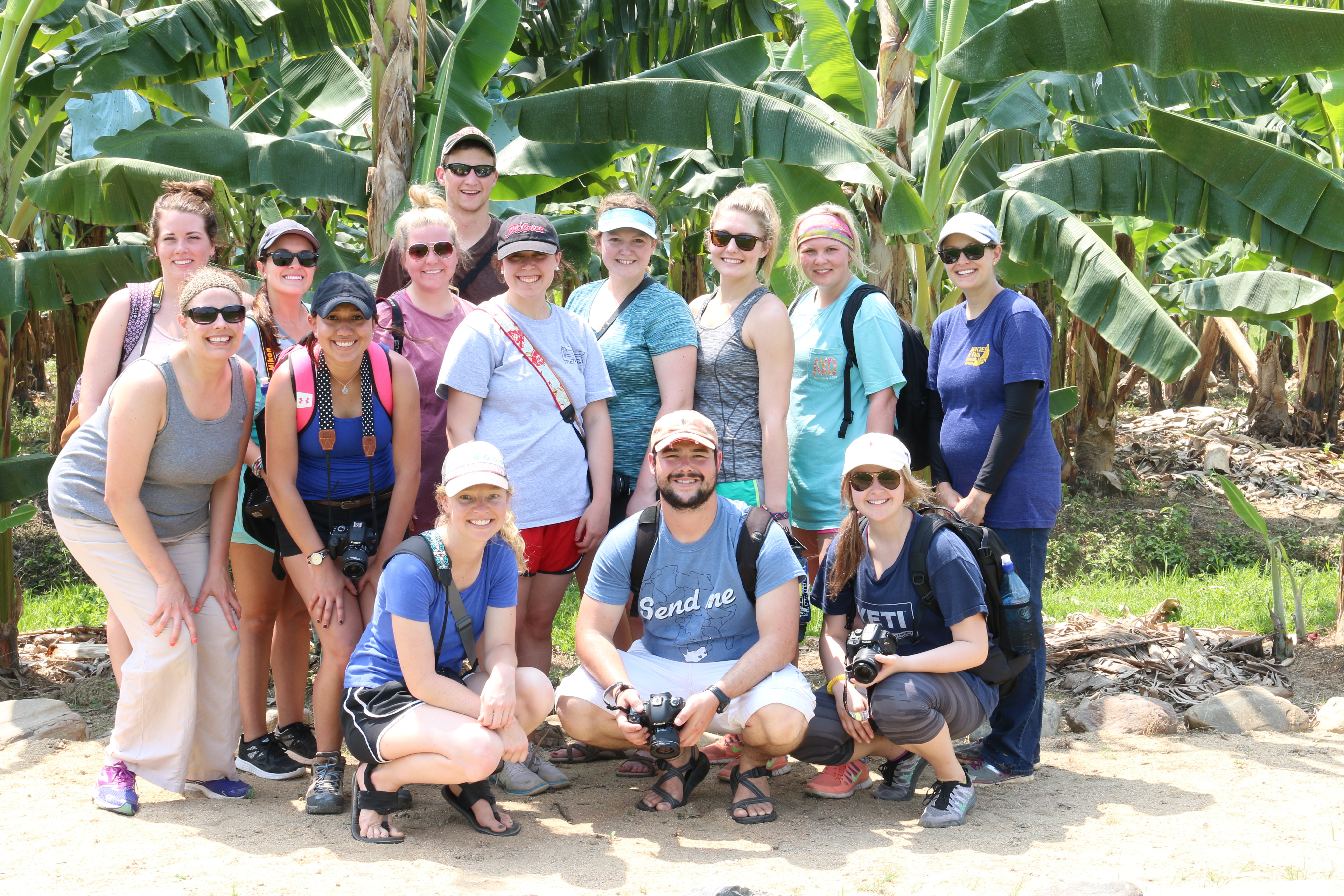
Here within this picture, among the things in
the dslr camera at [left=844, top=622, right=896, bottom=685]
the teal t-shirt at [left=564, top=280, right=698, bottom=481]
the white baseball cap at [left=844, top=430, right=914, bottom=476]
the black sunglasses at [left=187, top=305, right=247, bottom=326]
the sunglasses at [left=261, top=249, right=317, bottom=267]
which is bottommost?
the dslr camera at [left=844, top=622, right=896, bottom=685]

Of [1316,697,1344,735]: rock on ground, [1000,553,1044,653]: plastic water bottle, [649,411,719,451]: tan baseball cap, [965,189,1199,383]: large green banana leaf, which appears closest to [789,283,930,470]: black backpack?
[1000,553,1044,653]: plastic water bottle

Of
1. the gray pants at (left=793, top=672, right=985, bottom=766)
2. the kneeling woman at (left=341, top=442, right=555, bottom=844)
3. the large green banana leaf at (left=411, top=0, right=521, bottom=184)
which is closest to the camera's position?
the kneeling woman at (left=341, top=442, right=555, bottom=844)

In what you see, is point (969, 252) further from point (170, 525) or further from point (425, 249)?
point (170, 525)

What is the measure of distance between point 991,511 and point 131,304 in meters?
3.44

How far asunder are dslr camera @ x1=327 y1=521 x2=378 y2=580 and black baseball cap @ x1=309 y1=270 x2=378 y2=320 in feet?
2.55

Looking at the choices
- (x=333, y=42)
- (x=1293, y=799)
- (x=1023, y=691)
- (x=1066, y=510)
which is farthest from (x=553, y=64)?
(x=1293, y=799)

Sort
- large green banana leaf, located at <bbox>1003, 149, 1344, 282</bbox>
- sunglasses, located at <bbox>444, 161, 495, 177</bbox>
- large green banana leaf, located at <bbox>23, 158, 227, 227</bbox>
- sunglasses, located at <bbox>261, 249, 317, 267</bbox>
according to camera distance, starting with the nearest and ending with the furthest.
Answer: sunglasses, located at <bbox>261, 249, 317, 267</bbox>, sunglasses, located at <bbox>444, 161, 495, 177</bbox>, large green banana leaf, located at <bbox>23, 158, 227, 227</bbox>, large green banana leaf, located at <bbox>1003, 149, 1344, 282</bbox>

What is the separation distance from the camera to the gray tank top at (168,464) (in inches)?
148

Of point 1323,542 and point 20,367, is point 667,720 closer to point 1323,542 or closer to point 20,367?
point 1323,542

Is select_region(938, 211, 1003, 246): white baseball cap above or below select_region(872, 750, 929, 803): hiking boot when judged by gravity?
above

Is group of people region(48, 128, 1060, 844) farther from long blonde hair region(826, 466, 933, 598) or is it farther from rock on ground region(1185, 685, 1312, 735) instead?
rock on ground region(1185, 685, 1312, 735)

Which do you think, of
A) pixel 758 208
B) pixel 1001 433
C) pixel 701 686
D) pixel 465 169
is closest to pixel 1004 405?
pixel 1001 433

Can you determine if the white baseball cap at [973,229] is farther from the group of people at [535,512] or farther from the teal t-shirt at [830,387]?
the teal t-shirt at [830,387]

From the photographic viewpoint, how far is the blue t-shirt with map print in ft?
12.7
